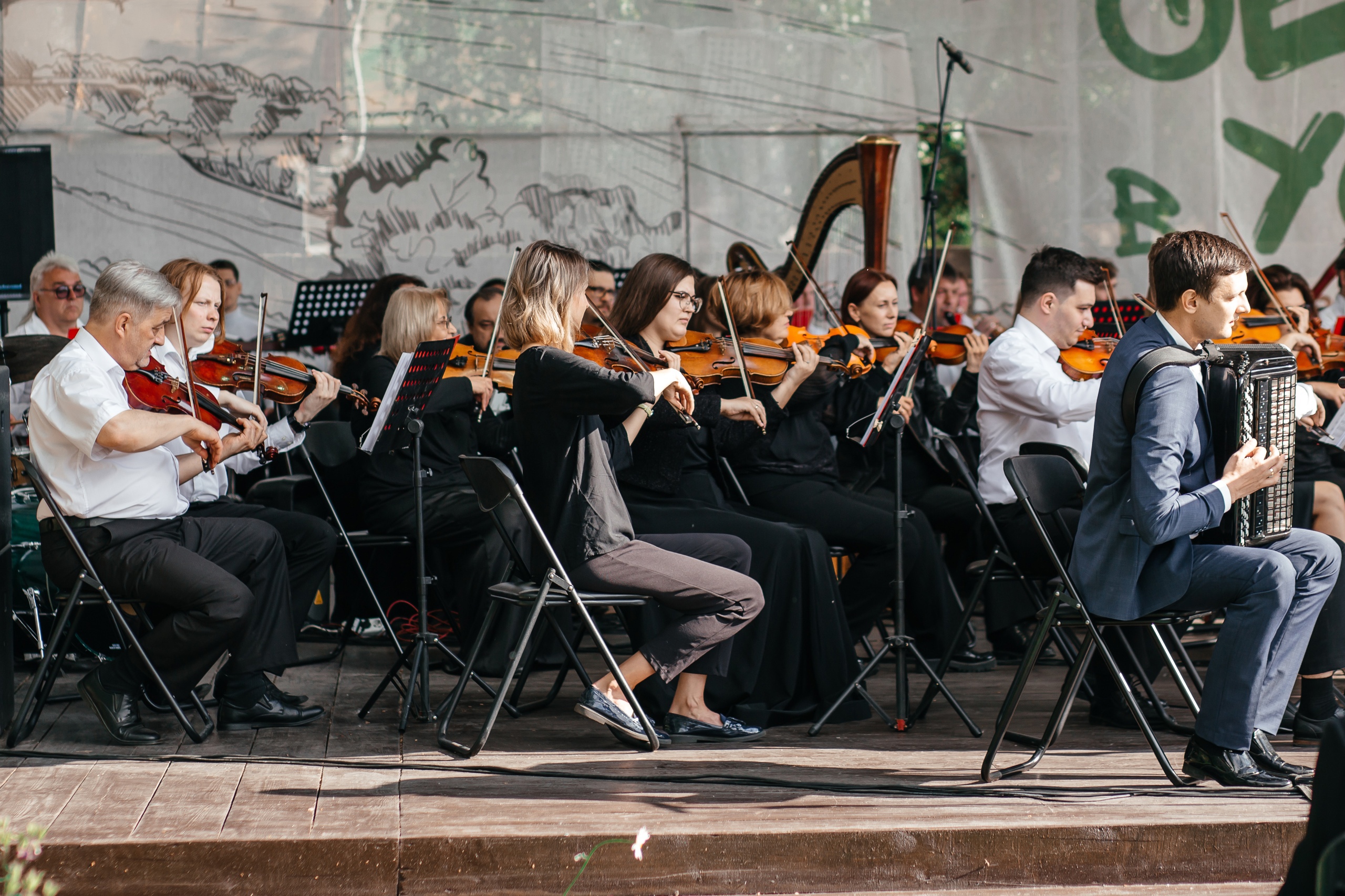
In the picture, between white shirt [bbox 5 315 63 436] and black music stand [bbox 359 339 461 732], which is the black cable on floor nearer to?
black music stand [bbox 359 339 461 732]

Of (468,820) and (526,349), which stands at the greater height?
(526,349)

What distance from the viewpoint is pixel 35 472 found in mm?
3848

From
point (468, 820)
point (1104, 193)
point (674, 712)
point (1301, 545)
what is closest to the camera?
point (468, 820)

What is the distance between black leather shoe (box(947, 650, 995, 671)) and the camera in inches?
201

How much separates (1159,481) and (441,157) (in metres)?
5.15

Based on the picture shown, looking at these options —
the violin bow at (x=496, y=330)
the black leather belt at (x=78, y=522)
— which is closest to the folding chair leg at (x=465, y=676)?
the violin bow at (x=496, y=330)

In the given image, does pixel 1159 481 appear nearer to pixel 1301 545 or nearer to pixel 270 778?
pixel 1301 545

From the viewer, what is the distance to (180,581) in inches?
153

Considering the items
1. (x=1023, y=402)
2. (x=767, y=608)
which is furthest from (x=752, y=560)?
(x=1023, y=402)

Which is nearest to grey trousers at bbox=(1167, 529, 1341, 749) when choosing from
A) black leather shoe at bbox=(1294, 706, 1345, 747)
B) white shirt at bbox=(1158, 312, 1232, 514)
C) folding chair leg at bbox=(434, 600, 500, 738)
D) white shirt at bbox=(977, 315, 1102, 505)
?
white shirt at bbox=(1158, 312, 1232, 514)

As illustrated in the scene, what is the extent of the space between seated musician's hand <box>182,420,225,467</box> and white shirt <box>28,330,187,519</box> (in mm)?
154

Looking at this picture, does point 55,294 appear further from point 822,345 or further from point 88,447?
point 822,345

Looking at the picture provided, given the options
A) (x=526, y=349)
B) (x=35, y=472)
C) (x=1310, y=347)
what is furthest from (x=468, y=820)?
(x=1310, y=347)

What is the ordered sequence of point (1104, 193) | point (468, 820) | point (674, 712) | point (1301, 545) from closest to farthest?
1. point (468, 820)
2. point (1301, 545)
3. point (674, 712)
4. point (1104, 193)
